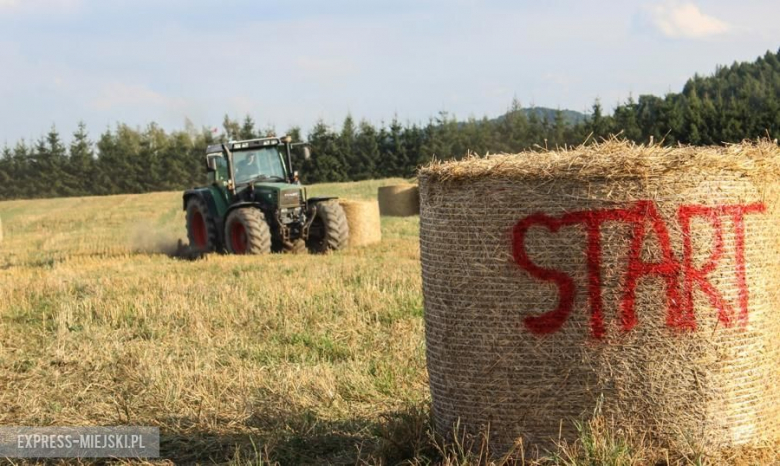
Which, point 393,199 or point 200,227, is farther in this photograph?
point 393,199

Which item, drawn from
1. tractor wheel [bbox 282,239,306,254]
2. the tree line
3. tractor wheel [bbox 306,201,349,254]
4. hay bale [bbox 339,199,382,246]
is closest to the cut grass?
tractor wheel [bbox 282,239,306,254]

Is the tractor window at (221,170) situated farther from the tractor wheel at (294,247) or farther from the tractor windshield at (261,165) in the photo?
the tractor wheel at (294,247)

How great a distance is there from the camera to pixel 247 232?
48.5 feet

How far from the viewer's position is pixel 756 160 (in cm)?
425

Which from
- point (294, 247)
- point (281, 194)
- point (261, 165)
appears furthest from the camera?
point (261, 165)

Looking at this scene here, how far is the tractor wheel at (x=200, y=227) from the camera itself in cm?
1618

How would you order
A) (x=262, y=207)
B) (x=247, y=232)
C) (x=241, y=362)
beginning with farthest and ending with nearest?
(x=262, y=207)
(x=247, y=232)
(x=241, y=362)

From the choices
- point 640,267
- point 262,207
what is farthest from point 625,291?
point 262,207

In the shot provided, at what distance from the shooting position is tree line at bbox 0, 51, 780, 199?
41938 mm

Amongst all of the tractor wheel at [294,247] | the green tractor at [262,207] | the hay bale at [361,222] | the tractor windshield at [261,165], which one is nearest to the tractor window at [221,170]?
the green tractor at [262,207]

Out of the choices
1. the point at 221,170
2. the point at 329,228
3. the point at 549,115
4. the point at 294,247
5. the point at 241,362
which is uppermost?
the point at 549,115

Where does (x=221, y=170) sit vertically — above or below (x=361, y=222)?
above

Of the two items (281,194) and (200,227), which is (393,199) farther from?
(281,194)

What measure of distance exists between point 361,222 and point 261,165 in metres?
2.07
